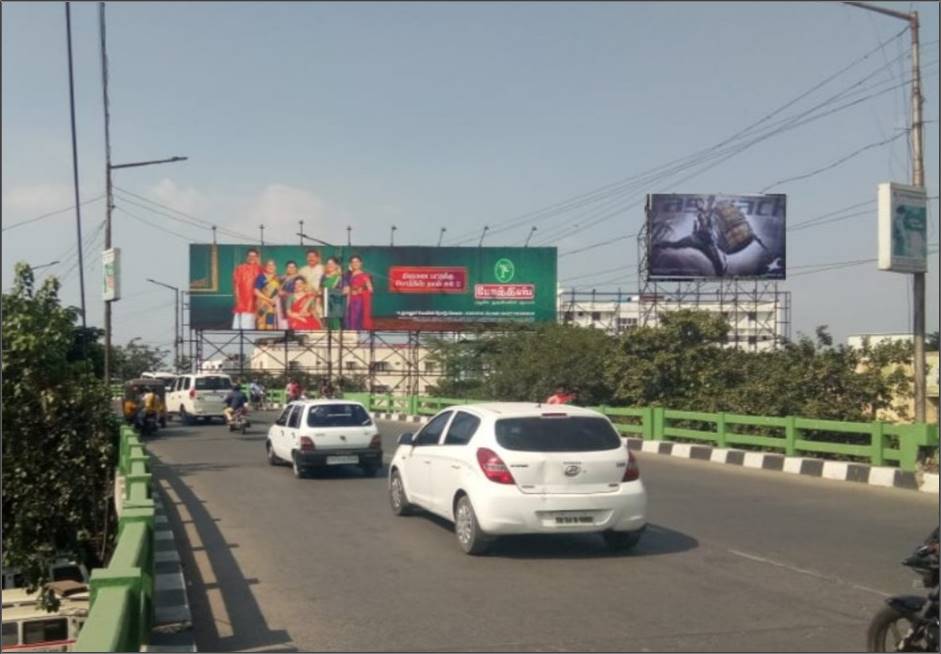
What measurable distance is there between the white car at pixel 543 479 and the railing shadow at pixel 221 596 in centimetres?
236

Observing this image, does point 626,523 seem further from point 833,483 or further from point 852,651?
point 833,483

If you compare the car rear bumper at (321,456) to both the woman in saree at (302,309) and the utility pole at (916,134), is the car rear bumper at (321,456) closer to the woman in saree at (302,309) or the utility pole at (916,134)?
the utility pole at (916,134)

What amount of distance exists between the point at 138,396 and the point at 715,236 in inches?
878

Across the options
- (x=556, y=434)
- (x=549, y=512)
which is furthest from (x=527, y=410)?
(x=549, y=512)

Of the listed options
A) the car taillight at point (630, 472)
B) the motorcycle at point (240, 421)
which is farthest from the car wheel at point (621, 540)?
the motorcycle at point (240, 421)

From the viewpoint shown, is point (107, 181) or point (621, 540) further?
point (107, 181)

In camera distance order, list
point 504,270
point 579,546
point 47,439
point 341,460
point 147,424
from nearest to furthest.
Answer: point 579,546 → point 47,439 → point 341,460 → point 147,424 → point 504,270

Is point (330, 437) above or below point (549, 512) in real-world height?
below

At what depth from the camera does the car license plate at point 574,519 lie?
1059 centimetres

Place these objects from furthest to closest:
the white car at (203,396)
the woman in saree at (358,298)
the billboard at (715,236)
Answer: the woman in saree at (358,298) < the billboard at (715,236) < the white car at (203,396)

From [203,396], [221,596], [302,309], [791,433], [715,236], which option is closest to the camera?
[221,596]

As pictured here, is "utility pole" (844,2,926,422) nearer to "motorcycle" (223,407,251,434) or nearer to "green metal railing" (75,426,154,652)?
"green metal railing" (75,426,154,652)

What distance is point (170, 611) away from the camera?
7.88 meters

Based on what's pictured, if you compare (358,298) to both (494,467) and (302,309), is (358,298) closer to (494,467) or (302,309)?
(302,309)
